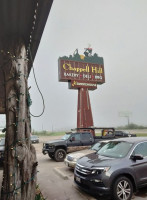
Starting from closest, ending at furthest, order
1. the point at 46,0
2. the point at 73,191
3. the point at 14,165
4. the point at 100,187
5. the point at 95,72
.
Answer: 1. the point at 46,0
2. the point at 14,165
3. the point at 100,187
4. the point at 73,191
5. the point at 95,72

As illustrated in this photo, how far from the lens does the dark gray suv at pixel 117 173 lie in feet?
16.5

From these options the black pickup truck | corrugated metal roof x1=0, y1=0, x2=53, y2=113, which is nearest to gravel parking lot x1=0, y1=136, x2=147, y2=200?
the black pickup truck

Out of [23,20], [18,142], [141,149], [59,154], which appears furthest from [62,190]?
[59,154]

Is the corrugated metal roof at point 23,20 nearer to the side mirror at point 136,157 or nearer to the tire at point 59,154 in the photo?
the side mirror at point 136,157

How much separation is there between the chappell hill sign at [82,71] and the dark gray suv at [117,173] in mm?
16661

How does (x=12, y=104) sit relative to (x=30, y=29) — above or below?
below

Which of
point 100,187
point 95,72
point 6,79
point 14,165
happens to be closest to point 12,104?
point 6,79

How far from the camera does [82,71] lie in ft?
76.1

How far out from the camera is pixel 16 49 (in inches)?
172

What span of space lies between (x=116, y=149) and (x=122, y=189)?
1.36m

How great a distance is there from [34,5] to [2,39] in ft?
Answer: 4.26

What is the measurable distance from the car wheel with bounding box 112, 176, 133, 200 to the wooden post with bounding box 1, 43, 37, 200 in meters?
2.20

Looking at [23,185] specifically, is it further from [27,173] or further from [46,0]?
[46,0]

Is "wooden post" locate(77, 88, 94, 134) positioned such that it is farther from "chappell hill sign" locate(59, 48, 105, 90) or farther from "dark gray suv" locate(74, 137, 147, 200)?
"dark gray suv" locate(74, 137, 147, 200)
